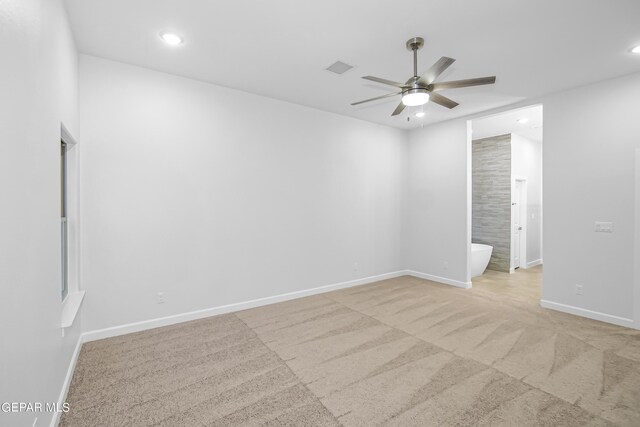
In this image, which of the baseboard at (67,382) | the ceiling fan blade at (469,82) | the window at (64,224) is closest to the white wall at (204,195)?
the window at (64,224)

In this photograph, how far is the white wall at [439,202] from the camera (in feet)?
17.1

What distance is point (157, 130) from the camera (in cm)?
346

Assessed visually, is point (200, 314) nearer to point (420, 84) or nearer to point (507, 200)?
point (420, 84)

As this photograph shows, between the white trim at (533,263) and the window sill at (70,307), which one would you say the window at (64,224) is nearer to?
the window sill at (70,307)

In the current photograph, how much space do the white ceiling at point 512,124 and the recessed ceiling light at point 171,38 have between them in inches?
179


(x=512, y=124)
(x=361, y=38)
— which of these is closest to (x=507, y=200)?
(x=512, y=124)

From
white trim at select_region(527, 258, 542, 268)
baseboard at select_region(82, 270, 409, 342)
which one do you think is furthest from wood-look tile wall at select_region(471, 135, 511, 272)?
baseboard at select_region(82, 270, 409, 342)

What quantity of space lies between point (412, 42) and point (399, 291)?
3.62m

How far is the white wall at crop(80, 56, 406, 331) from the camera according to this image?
3184 millimetres

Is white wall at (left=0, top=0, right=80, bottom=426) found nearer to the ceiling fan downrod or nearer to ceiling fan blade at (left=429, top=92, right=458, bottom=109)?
the ceiling fan downrod

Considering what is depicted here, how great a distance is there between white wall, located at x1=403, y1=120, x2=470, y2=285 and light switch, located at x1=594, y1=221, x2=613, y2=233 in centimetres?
167

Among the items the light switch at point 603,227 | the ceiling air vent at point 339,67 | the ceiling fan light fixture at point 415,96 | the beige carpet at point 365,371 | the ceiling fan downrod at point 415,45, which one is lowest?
the beige carpet at point 365,371

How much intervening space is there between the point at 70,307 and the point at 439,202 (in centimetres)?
534

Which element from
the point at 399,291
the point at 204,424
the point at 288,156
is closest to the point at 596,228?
A: the point at 399,291
